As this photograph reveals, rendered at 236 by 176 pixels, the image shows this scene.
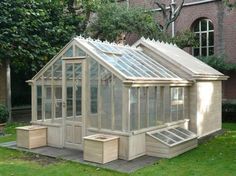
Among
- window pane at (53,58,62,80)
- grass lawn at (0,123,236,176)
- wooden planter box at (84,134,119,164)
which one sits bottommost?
grass lawn at (0,123,236,176)

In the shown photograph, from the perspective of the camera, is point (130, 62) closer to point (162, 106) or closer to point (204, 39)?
point (162, 106)

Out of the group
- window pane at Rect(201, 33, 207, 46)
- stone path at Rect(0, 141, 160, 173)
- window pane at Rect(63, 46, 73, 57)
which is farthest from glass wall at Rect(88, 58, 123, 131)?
window pane at Rect(201, 33, 207, 46)

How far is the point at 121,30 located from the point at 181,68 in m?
7.30

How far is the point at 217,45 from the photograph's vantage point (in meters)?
20.5

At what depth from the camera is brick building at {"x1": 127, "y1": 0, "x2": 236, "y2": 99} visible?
19859mm

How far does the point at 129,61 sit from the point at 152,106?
63.4 inches

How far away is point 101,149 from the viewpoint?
28.8ft

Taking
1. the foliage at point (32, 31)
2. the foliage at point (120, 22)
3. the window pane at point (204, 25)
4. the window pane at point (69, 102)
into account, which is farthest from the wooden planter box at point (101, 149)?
the window pane at point (204, 25)

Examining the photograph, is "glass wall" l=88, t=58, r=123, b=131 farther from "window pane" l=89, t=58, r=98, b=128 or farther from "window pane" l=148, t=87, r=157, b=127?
"window pane" l=148, t=87, r=157, b=127

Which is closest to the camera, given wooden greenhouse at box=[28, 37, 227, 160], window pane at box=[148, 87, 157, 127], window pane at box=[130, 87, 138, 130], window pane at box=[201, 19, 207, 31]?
window pane at box=[130, 87, 138, 130]

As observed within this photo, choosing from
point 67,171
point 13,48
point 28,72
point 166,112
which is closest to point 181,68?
point 166,112

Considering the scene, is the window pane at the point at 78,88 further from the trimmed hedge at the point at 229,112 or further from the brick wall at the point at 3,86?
the trimmed hedge at the point at 229,112

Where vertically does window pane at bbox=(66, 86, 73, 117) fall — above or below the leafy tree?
below

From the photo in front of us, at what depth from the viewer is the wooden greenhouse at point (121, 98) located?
938 cm
